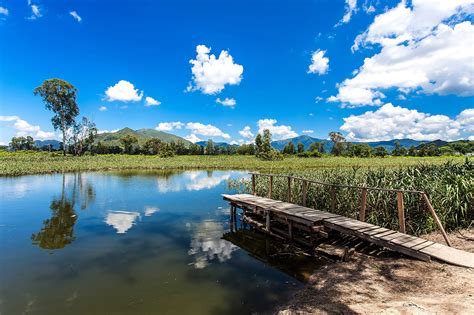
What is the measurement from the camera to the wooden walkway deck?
614 cm

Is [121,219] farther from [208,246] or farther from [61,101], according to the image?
[61,101]

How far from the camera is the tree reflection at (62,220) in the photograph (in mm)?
9898

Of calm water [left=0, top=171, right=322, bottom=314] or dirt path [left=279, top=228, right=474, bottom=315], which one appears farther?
calm water [left=0, top=171, right=322, bottom=314]

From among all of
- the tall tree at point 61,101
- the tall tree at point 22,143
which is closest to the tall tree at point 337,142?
the tall tree at point 61,101

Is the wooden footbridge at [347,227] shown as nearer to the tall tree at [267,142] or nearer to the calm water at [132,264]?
the calm water at [132,264]

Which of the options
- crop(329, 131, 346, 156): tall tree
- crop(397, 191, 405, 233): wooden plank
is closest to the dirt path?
crop(397, 191, 405, 233): wooden plank

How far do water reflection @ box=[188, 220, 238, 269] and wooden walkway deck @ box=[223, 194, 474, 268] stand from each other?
184 centimetres

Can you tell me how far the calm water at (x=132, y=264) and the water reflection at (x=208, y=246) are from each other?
0.04m

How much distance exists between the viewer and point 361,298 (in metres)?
5.20

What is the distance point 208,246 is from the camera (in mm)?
9453

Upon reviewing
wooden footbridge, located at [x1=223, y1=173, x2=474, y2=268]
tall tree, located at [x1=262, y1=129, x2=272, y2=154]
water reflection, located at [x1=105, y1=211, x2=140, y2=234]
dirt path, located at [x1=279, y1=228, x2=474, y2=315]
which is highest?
tall tree, located at [x1=262, y1=129, x2=272, y2=154]

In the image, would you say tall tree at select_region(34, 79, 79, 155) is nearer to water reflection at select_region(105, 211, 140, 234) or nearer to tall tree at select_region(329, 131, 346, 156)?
water reflection at select_region(105, 211, 140, 234)

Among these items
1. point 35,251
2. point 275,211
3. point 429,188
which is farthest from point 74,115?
point 429,188

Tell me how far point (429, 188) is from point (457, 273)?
451 centimetres
